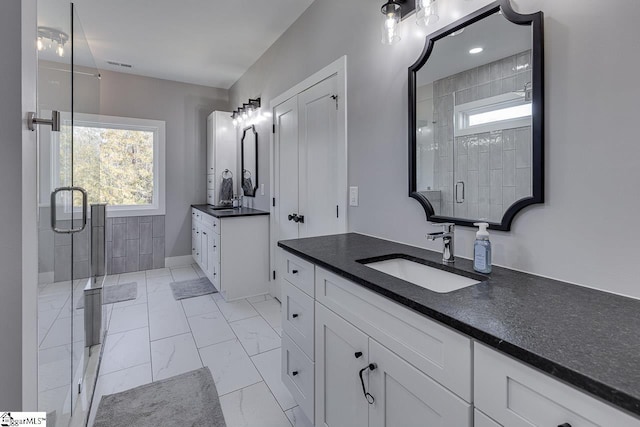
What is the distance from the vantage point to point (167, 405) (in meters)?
1.71

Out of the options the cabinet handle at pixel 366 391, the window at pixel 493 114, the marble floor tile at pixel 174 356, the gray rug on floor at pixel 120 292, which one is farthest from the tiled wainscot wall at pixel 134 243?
the window at pixel 493 114

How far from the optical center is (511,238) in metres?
1.22

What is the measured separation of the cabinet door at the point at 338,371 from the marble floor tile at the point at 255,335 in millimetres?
1025

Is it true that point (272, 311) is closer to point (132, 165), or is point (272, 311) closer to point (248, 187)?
point (248, 187)

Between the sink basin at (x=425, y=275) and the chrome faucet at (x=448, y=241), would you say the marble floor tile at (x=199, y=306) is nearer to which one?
the sink basin at (x=425, y=275)

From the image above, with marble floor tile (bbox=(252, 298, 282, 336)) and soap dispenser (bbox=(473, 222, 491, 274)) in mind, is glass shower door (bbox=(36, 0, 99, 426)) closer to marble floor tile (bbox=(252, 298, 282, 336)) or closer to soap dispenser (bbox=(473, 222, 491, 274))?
marble floor tile (bbox=(252, 298, 282, 336))

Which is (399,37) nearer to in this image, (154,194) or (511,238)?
(511,238)

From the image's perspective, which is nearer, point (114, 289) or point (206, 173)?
point (114, 289)

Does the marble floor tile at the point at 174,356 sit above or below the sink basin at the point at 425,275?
below

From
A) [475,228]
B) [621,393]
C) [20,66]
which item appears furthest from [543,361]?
[20,66]

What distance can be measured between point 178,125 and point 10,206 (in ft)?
13.6

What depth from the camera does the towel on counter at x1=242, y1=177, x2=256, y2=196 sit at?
12.7 feet

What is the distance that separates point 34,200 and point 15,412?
0.62m

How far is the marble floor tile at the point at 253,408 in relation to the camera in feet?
5.26
